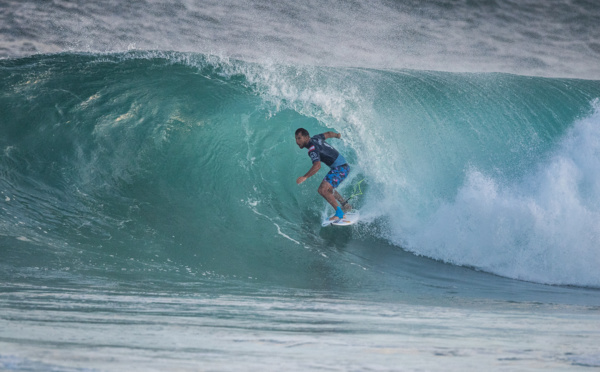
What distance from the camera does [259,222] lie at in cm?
672

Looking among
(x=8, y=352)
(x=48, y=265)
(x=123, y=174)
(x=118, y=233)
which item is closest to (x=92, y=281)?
(x=48, y=265)

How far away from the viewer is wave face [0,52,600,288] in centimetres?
576

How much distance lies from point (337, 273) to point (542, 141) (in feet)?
17.4

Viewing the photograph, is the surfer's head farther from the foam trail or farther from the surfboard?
the foam trail

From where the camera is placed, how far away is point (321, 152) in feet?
20.8

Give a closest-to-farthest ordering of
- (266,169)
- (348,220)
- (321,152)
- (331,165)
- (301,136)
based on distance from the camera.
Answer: (301,136)
(321,152)
(331,165)
(348,220)
(266,169)

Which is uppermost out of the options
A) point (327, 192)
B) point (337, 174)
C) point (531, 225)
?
point (337, 174)

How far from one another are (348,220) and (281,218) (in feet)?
2.91

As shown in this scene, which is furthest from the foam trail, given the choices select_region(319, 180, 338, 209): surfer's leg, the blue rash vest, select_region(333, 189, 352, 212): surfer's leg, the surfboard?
the blue rash vest

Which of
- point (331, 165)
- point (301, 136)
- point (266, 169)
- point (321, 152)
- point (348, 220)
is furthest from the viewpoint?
point (266, 169)

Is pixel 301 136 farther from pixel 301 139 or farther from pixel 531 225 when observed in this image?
pixel 531 225

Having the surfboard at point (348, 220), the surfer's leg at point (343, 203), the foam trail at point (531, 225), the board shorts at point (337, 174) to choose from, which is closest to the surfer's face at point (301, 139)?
the board shorts at point (337, 174)

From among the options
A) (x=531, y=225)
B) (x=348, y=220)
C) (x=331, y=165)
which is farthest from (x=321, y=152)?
(x=531, y=225)

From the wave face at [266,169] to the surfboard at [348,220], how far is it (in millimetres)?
148
